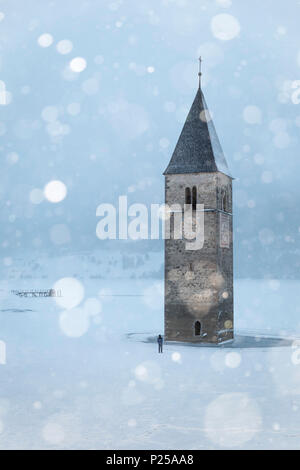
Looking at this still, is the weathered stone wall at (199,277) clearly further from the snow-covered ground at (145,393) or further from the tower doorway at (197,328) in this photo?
the snow-covered ground at (145,393)

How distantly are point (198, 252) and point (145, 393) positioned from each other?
16364 millimetres

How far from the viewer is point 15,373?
2762 cm

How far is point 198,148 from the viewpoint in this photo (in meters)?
39.7

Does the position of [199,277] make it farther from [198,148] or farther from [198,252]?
[198,148]

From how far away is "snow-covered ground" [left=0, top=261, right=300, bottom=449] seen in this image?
17.3m

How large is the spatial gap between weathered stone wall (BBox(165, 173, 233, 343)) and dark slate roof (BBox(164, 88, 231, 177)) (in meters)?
0.54

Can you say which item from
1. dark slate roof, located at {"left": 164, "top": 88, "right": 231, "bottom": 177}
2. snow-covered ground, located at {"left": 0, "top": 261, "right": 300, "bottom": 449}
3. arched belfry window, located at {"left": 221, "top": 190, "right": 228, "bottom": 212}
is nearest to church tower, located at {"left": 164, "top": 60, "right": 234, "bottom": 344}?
dark slate roof, located at {"left": 164, "top": 88, "right": 231, "bottom": 177}

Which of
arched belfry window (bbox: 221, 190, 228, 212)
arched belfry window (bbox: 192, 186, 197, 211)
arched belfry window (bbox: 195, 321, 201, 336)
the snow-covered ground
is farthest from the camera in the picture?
arched belfry window (bbox: 221, 190, 228, 212)

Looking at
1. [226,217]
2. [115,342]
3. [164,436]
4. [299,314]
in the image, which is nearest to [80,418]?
[164,436]

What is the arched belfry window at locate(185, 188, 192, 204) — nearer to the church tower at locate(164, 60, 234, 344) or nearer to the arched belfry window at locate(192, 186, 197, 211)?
the church tower at locate(164, 60, 234, 344)

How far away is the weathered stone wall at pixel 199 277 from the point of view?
125 ft

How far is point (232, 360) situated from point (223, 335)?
729 cm

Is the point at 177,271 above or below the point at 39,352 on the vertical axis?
above
